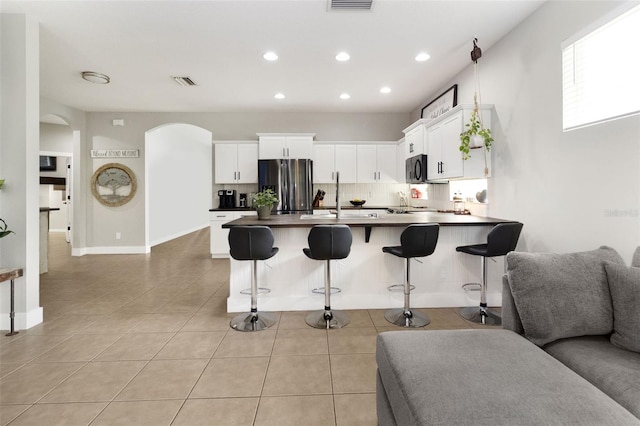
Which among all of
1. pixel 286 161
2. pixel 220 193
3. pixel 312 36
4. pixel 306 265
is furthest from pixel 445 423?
pixel 220 193

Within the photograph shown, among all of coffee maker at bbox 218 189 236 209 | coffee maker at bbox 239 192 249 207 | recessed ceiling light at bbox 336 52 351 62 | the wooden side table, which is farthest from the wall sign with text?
the wooden side table

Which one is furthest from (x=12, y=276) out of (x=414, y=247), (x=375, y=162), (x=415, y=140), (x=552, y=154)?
(x=375, y=162)

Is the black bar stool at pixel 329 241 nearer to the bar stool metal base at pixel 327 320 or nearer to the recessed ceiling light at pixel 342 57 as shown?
the bar stool metal base at pixel 327 320

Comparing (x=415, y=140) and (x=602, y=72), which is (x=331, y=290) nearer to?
(x=602, y=72)

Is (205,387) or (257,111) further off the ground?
(257,111)

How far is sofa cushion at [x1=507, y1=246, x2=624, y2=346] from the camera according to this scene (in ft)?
5.25

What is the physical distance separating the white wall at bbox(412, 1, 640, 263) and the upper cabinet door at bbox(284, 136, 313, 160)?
125 inches

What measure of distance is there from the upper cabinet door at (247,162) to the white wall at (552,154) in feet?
13.5

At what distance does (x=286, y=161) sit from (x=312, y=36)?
2.83 m

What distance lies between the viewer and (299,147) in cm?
610

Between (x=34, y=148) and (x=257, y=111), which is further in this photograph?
(x=257, y=111)

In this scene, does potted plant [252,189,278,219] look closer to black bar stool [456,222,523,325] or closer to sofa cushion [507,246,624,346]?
black bar stool [456,222,523,325]

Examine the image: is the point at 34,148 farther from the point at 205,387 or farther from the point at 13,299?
the point at 205,387

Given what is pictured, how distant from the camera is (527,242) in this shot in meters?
3.12
